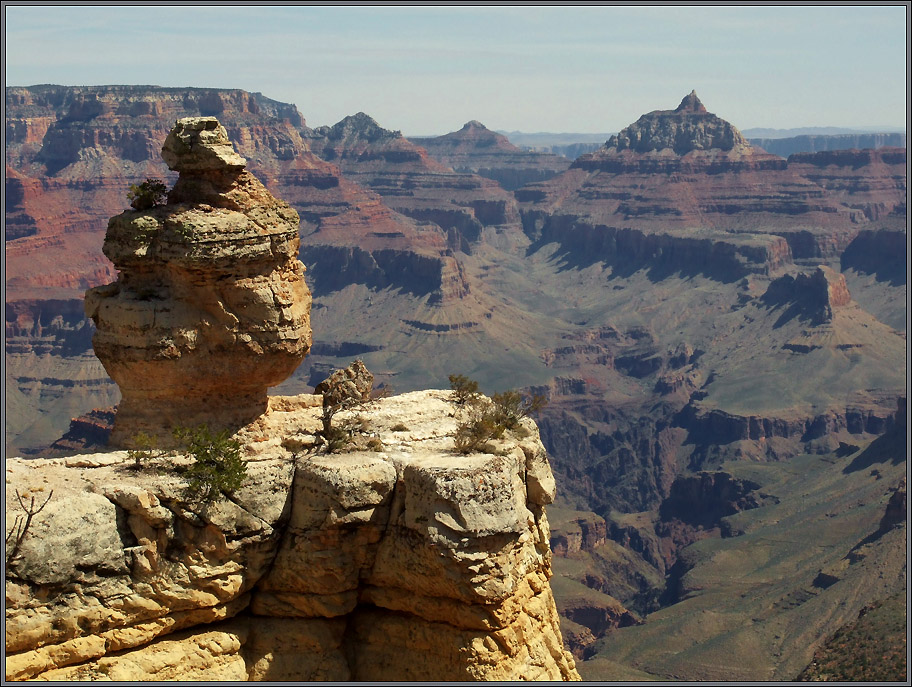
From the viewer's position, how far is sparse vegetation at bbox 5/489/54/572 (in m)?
25.4

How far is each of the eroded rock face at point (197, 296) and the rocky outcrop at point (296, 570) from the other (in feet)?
7.49

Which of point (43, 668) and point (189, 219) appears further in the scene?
point (189, 219)

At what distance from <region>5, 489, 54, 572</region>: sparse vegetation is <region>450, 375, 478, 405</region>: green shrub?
42.4 ft

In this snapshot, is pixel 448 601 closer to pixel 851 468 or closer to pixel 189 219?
pixel 189 219

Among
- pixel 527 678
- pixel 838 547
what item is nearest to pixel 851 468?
pixel 838 547

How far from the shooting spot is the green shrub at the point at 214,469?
2808 centimetres

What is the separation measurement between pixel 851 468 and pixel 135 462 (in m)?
151

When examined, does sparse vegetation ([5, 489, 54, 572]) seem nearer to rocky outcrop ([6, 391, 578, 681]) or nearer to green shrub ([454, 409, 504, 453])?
rocky outcrop ([6, 391, 578, 681])

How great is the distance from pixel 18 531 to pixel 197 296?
8186mm

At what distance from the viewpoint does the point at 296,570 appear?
2922 centimetres

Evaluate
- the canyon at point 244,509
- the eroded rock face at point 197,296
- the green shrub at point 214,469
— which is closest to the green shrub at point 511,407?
the canyon at point 244,509

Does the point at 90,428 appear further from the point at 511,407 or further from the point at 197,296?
the point at 511,407

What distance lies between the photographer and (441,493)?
2766 centimetres

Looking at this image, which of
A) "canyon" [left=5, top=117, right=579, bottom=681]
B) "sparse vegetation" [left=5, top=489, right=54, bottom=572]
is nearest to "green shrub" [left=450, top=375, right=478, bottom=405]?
"canyon" [left=5, top=117, right=579, bottom=681]
